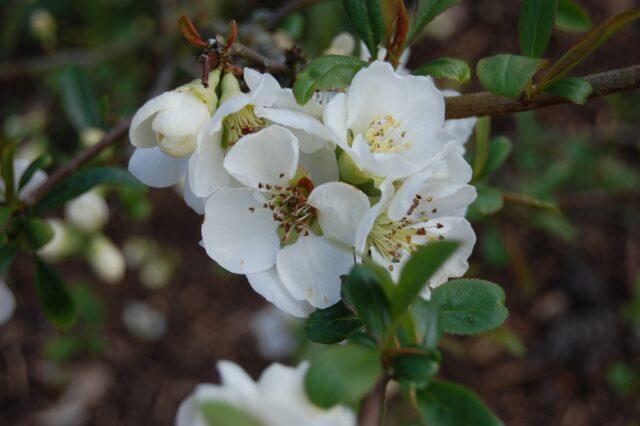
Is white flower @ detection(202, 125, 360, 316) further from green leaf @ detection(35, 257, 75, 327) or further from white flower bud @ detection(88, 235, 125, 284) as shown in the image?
white flower bud @ detection(88, 235, 125, 284)

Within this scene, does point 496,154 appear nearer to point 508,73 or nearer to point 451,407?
point 508,73

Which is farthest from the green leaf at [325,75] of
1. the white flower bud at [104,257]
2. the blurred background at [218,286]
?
the blurred background at [218,286]

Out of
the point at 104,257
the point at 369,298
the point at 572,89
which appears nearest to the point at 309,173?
the point at 369,298

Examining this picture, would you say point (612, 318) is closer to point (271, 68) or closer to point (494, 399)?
point (494, 399)

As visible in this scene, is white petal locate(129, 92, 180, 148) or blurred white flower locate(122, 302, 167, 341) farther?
blurred white flower locate(122, 302, 167, 341)

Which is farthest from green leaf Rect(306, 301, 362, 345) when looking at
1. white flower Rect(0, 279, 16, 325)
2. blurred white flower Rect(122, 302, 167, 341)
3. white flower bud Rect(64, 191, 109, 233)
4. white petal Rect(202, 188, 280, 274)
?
blurred white flower Rect(122, 302, 167, 341)

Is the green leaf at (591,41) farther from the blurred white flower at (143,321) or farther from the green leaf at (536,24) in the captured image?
the blurred white flower at (143,321)

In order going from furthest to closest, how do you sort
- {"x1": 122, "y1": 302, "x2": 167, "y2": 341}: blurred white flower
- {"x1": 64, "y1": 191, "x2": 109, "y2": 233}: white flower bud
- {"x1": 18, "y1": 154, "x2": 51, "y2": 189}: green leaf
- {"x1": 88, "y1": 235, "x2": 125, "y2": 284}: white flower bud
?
1. {"x1": 122, "y1": 302, "x2": 167, "y2": 341}: blurred white flower
2. {"x1": 88, "y1": 235, "x2": 125, "y2": 284}: white flower bud
3. {"x1": 64, "y1": 191, "x2": 109, "y2": 233}: white flower bud
4. {"x1": 18, "y1": 154, "x2": 51, "y2": 189}: green leaf
